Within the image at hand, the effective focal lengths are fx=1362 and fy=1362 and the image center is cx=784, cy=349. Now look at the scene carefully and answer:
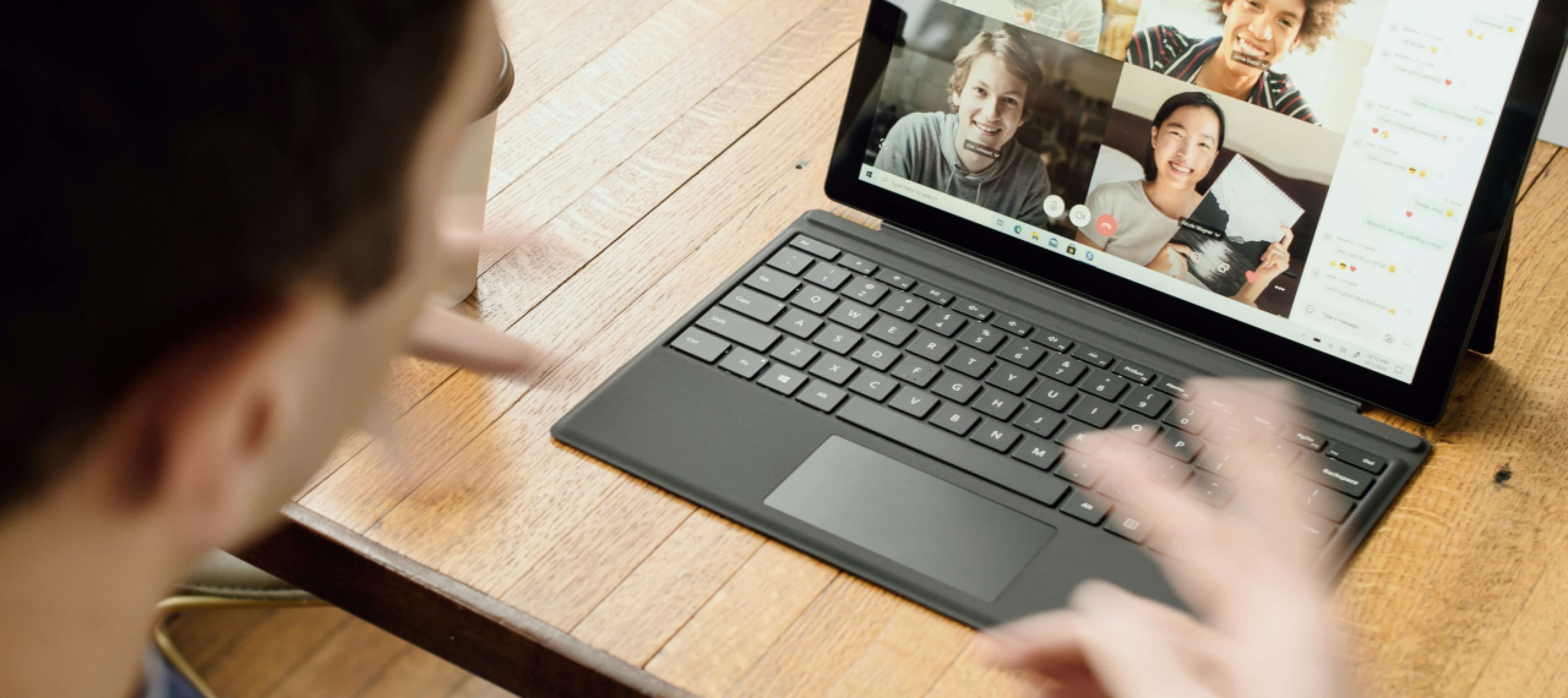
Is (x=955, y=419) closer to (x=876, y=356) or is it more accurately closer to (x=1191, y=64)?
(x=876, y=356)

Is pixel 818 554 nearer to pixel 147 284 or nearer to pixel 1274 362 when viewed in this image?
pixel 1274 362

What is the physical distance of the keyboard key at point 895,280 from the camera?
0.90 metres

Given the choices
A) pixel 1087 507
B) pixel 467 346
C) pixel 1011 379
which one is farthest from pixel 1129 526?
pixel 467 346

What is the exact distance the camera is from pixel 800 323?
2.85 ft

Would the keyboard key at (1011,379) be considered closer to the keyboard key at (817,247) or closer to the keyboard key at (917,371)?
the keyboard key at (917,371)

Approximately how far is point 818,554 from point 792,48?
0.57 metres

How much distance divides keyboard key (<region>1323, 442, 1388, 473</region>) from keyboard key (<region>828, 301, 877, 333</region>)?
0.28 meters

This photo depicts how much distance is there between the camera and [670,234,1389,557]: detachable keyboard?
0.77 m

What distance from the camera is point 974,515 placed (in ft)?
2.48

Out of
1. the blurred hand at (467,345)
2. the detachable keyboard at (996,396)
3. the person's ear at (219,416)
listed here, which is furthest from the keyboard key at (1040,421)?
the person's ear at (219,416)

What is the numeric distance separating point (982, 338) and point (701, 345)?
0.18 meters

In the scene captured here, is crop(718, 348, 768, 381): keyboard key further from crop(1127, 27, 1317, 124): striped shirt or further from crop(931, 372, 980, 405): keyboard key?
crop(1127, 27, 1317, 124): striped shirt

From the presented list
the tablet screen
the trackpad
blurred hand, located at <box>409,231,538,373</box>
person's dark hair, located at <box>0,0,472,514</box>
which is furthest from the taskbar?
person's dark hair, located at <box>0,0,472,514</box>

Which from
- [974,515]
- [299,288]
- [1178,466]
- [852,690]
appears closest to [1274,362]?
[1178,466]
